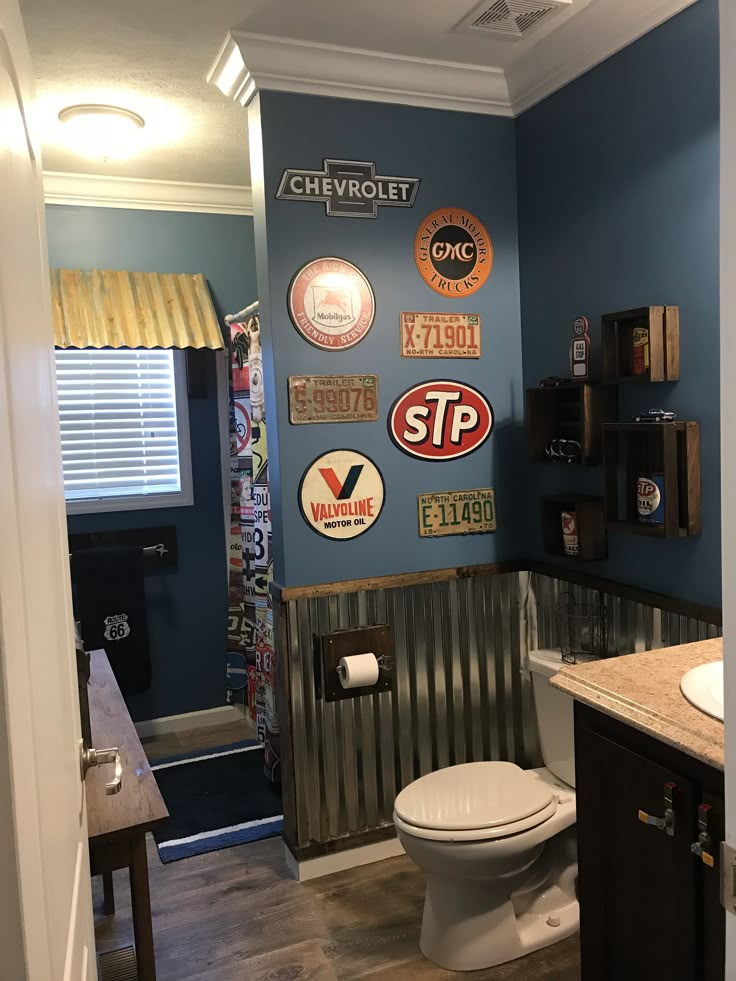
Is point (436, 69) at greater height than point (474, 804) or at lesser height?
greater

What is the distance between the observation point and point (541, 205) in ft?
9.11

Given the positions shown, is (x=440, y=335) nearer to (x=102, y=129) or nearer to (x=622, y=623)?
(x=622, y=623)

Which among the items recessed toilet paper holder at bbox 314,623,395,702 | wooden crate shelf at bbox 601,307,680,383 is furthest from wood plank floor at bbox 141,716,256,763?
wooden crate shelf at bbox 601,307,680,383

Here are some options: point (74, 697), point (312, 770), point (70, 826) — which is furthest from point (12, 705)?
point (312, 770)

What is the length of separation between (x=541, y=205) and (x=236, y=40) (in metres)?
1.12

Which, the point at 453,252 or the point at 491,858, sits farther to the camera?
the point at 453,252

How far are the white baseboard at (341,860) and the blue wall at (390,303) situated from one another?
3.05ft

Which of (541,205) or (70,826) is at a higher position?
(541,205)

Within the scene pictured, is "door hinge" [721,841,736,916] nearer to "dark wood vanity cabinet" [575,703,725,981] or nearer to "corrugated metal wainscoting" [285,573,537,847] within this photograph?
"dark wood vanity cabinet" [575,703,725,981]

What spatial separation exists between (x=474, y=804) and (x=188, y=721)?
2.17 meters

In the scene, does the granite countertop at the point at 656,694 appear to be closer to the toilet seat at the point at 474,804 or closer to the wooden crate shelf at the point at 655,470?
the wooden crate shelf at the point at 655,470

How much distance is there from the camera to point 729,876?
2.89ft

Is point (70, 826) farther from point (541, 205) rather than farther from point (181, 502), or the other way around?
point (181, 502)

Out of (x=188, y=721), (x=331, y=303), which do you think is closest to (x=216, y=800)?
(x=188, y=721)
